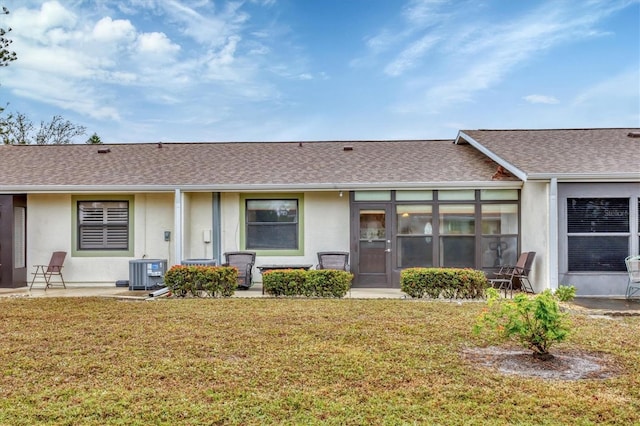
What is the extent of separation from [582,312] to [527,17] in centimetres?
998

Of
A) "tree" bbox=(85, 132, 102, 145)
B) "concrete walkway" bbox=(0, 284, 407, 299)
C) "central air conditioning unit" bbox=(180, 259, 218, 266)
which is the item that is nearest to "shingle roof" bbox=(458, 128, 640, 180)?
"concrete walkway" bbox=(0, 284, 407, 299)

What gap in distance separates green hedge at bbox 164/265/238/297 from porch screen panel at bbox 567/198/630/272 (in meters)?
6.91

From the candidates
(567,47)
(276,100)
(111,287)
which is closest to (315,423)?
(111,287)

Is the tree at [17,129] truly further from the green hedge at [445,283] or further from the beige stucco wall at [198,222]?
the green hedge at [445,283]

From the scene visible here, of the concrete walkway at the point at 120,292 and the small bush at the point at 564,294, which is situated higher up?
the small bush at the point at 564,294

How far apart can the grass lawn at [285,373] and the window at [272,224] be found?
4801 mm

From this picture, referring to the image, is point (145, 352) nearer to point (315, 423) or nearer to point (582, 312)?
point (315, 423)

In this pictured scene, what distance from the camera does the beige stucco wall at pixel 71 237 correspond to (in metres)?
13.2

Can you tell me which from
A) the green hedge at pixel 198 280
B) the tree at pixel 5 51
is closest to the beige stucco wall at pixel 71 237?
the green hedge at pixel 198 280

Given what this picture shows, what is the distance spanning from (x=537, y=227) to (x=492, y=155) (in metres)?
Answer: 2.28

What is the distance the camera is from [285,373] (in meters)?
5.19

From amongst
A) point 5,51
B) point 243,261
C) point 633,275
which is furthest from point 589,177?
point 5,51

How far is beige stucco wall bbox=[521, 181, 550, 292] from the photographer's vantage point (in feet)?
35.2

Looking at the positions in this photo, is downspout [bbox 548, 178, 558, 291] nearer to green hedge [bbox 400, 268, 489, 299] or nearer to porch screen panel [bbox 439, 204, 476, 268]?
green hedge [bbox 400, 268, 489, 299]
